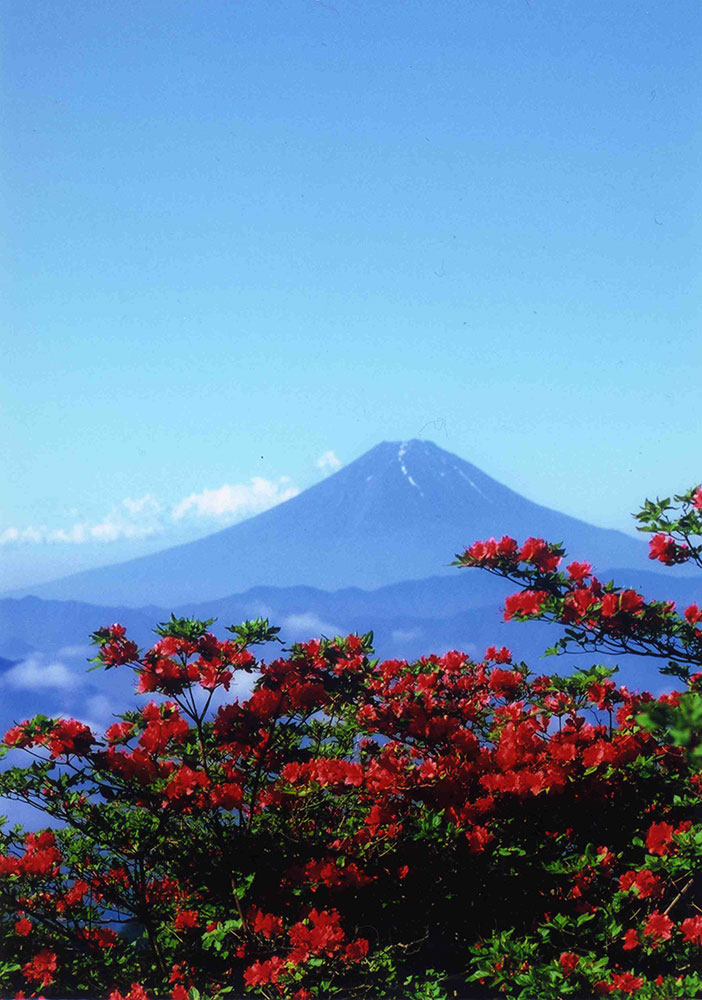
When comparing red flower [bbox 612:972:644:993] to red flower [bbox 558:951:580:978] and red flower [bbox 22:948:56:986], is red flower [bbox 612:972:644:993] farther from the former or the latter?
red flower [bbox 22:948:56:986]

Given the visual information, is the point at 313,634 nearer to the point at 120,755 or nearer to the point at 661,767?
the point at 120,755

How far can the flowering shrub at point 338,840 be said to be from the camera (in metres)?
2.88

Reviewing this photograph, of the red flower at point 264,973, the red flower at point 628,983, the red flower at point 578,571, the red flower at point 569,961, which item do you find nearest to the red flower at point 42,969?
the red flower at point 264,973

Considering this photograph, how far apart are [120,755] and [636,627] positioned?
6.41 feet

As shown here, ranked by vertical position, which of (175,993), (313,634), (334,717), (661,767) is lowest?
(175,993)

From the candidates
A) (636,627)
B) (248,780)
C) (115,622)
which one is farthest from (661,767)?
(115,622)

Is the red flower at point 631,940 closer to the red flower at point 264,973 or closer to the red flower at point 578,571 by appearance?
the red flower at point 264,973

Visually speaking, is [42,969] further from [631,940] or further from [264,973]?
[631,940]

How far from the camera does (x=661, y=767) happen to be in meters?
3.38

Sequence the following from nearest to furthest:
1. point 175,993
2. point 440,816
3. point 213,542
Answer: point 175,993
point 440,816
point 213,542

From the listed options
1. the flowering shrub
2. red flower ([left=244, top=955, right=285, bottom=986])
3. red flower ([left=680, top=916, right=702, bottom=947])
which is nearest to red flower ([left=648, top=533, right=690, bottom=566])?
the flowering shrub

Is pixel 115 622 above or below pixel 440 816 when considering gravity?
above

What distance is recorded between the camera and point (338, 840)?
3.12 m

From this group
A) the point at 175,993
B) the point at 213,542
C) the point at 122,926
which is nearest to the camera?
the point at 175,993
